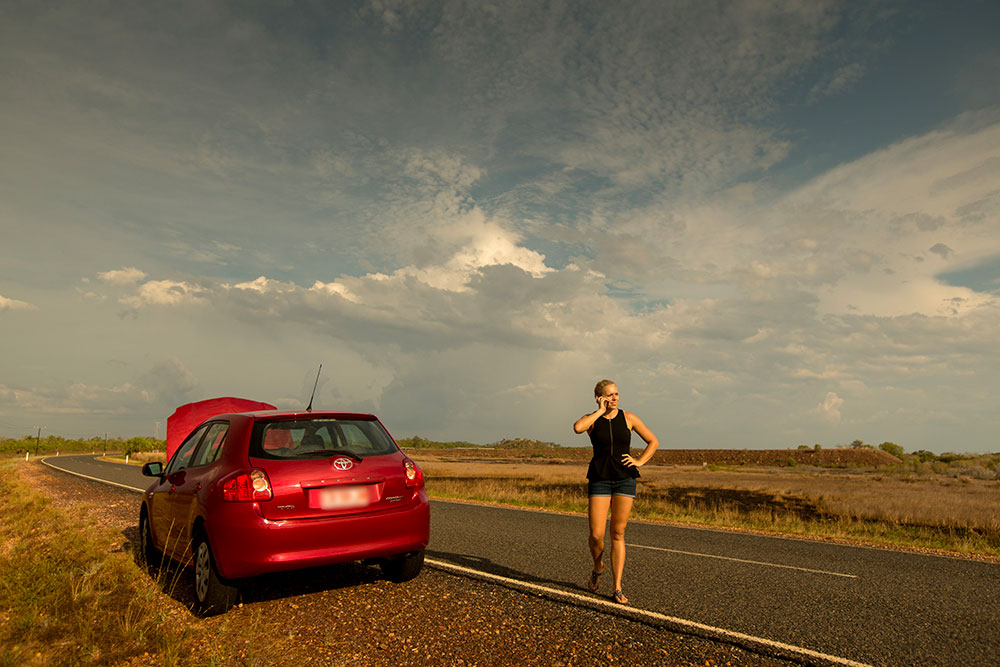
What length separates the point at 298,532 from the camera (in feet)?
17.5

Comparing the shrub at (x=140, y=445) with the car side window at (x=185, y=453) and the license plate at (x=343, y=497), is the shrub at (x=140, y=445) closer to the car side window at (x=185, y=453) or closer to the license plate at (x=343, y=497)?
the car side window at (x=185, y=453)

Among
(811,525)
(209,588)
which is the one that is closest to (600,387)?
(209,588)

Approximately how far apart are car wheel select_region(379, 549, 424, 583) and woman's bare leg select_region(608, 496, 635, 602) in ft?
6.33

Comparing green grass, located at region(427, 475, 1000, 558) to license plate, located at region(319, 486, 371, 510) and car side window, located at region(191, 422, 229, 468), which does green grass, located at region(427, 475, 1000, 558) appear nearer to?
license plate, located at region(319, 486, 371, 510)

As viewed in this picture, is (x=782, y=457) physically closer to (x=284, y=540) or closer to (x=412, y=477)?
(x=412, y=477)

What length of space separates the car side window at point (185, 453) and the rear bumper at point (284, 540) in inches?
75.4

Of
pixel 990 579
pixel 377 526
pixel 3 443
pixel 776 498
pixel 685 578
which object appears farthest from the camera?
pixel 3 443

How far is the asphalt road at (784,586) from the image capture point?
16.9 ft

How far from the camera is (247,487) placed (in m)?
5.28

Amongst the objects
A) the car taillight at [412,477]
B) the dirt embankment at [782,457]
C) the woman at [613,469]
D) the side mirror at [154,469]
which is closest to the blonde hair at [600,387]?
the woman at [613,469]

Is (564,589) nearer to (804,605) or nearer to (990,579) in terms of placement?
(804,605)

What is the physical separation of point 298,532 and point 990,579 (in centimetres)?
851

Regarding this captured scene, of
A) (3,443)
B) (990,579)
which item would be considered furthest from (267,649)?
(3,443)

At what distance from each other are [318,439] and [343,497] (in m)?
0.79
